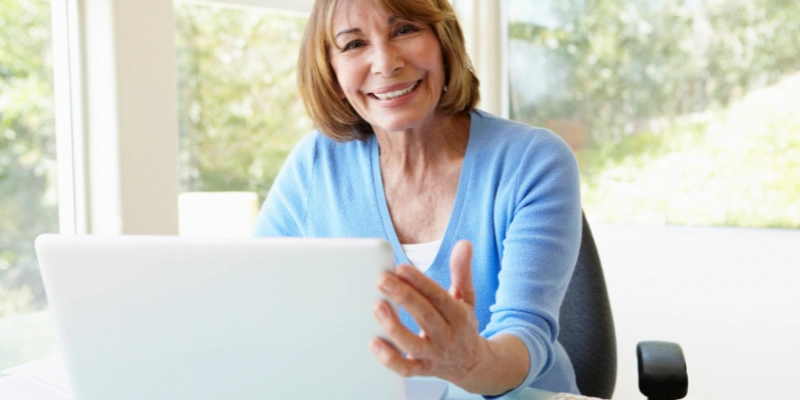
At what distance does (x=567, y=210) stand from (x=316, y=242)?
0.64 metres

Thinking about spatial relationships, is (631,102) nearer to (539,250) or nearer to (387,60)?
(387,60)

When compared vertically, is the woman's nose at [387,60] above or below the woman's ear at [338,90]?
above

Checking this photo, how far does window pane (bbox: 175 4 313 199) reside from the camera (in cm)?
268

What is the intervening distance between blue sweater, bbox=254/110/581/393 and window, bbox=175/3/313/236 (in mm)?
1056

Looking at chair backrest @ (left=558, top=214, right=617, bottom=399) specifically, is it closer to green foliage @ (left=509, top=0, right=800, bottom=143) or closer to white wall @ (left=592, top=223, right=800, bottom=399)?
white wall @ (left=592, top=223, right=800, bottom=399)

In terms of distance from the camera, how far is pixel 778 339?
2.38m

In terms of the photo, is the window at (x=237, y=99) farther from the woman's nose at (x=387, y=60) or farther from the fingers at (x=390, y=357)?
the fingers at (x=390, y=357)

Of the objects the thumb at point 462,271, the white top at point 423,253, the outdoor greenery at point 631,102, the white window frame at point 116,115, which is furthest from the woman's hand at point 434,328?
the outdoor greenery at point 631,102

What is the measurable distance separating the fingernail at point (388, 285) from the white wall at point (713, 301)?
2.09 m

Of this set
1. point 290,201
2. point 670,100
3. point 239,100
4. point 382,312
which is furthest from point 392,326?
point 239,100

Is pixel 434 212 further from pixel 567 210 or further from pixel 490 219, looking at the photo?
pixel 567 210

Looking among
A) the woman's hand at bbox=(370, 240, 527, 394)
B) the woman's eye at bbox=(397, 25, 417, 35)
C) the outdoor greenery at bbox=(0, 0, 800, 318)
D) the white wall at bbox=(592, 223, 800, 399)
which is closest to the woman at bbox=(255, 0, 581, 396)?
the woman's eye at bbox=(397, 25, 417, 35)

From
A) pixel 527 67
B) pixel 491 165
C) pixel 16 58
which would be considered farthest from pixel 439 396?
pixel 527 67

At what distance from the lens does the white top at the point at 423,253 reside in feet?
4.42
